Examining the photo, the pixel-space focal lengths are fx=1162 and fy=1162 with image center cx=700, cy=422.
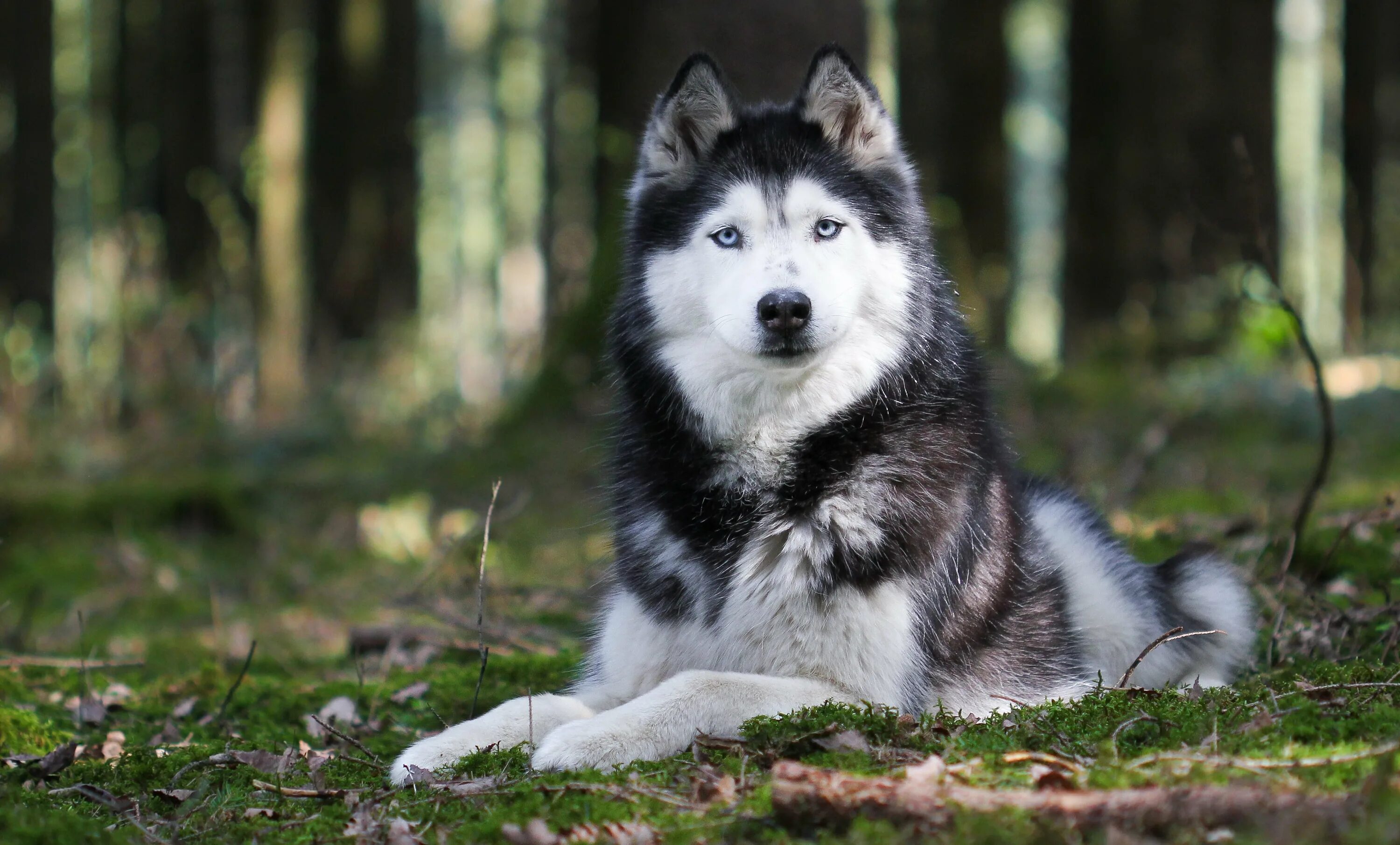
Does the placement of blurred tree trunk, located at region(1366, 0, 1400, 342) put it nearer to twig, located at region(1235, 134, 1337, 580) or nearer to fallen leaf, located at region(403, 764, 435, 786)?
twig, located at region(1235, 134, 1337, 580)

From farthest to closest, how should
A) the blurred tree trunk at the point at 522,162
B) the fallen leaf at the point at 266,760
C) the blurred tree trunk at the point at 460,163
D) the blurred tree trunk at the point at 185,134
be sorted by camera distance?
the blurred tree trunk at the point at 460,163
the blurred tree trunk at the point at 522,162
the blurred tree trunk at the point at 185,134
the fallen leaf at the point at 266,760

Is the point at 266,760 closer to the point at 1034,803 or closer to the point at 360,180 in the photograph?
the point at 1034,803

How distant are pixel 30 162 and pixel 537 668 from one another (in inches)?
619

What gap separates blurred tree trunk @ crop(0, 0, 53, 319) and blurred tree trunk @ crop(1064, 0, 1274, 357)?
13.3 meters

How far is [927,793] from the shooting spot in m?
2.27

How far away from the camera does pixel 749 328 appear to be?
3.31m

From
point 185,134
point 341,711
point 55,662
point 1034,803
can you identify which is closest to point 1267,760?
point 1034,803

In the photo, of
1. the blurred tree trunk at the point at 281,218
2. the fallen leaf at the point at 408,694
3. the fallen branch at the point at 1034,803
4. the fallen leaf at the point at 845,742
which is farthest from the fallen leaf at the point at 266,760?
the blurred tree trunk at the point at 281,218

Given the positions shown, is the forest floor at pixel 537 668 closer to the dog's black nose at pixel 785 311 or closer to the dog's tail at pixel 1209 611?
the dog's tail at pixel 1209 611

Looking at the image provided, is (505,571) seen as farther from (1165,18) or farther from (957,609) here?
(1165,18)

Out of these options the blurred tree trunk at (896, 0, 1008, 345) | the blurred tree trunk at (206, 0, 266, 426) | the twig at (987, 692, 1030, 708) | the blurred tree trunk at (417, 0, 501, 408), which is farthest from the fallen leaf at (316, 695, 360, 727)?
the blurred tree trunk at (417, 0, 501, 408)

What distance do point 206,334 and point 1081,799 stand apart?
37.4 feet

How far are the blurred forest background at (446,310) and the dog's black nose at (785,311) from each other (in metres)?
1.15

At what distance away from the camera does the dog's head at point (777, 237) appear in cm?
335
